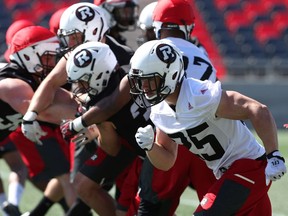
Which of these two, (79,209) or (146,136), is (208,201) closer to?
(146,136)

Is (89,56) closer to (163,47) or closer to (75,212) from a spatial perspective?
(163,47)

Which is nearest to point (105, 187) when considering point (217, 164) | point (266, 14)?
point (217, 164)

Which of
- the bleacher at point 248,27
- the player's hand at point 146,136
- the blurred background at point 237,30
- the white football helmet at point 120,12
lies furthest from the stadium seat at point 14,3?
the player's hand at point 146,136

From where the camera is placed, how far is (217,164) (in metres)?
4.39

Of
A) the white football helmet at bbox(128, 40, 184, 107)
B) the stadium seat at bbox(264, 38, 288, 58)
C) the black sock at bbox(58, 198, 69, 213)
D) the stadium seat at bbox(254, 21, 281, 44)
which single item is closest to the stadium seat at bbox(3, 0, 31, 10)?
the stadium seat at bbox(254, 21, 281, 44)

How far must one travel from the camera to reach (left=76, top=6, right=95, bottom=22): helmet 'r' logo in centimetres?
547

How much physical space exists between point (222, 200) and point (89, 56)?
1.26m

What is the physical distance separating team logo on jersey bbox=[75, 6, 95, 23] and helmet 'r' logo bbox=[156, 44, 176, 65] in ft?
4.36

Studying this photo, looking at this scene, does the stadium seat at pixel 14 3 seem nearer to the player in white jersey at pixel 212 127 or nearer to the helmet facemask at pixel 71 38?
the helmet facemask at pixel 71 38

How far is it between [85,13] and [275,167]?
2.06 m

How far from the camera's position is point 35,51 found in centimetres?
581

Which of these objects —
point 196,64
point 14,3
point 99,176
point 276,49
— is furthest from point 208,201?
point 276,49

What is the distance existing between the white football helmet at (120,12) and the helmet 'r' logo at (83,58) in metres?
1.79

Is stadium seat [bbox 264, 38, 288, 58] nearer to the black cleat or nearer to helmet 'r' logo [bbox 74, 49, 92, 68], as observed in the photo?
the black cleat
